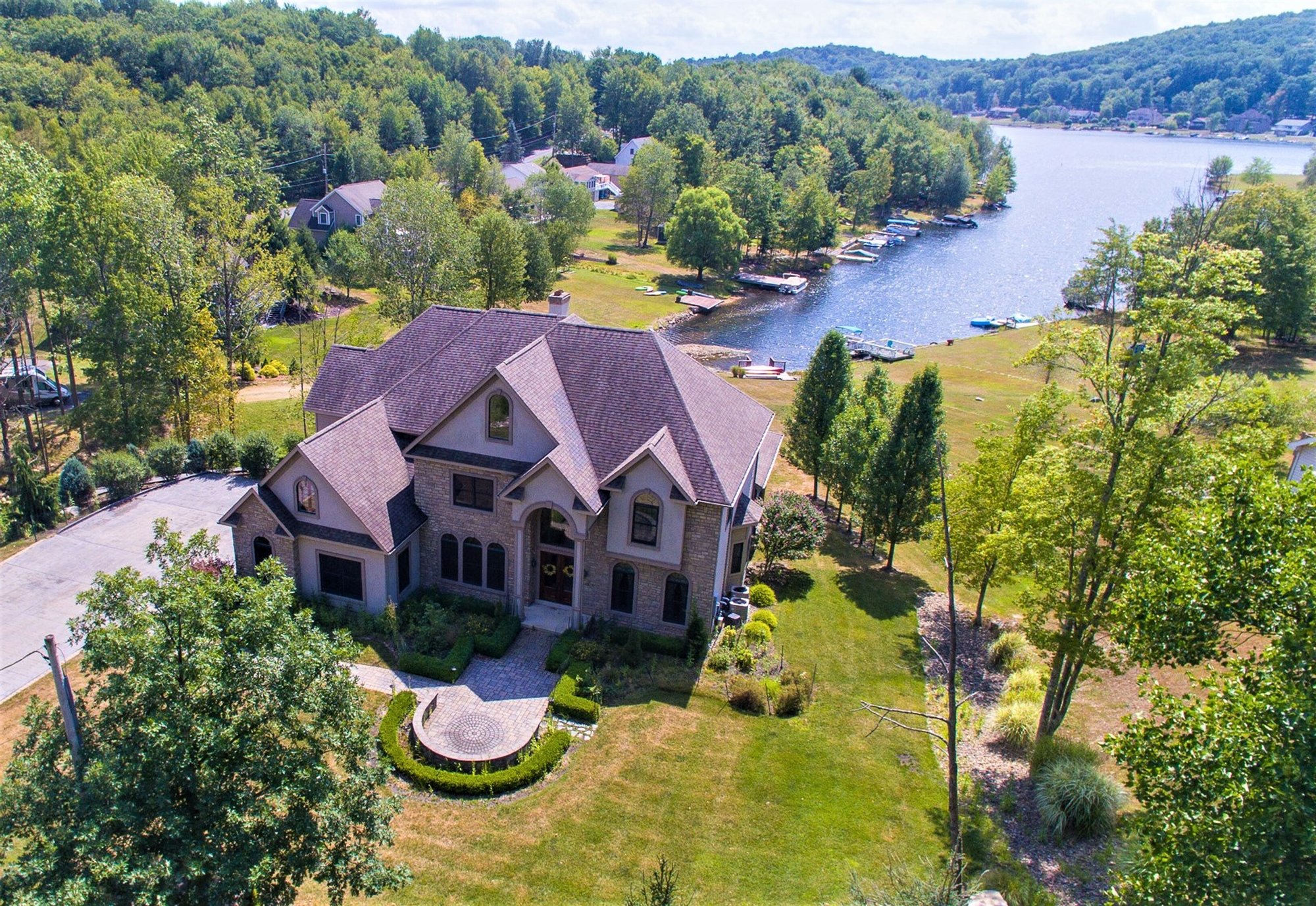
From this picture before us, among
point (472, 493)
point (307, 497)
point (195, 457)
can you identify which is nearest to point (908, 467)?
point (472, 493)

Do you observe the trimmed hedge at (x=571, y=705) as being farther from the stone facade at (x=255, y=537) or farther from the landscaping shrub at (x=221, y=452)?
the landscaping shrub at (x=221, y=452)

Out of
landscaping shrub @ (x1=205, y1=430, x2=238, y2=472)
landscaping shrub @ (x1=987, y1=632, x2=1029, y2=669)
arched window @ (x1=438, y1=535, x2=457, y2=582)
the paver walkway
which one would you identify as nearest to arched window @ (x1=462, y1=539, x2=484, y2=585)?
arched window @ (x1=438, y1=535, x2=457, y2=582)

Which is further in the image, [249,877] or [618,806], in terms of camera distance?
[618,806]

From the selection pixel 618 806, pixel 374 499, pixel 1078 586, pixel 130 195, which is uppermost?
A: pixel 130 195

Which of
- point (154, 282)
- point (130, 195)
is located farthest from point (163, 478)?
point (130, 195)

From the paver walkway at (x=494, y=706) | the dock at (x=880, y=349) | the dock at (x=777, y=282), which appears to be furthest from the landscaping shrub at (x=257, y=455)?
the dock at (x=777, y=282)

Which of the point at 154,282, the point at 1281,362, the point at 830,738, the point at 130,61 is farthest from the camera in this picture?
the point at 130,61

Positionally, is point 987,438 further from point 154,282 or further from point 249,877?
point 154,282
